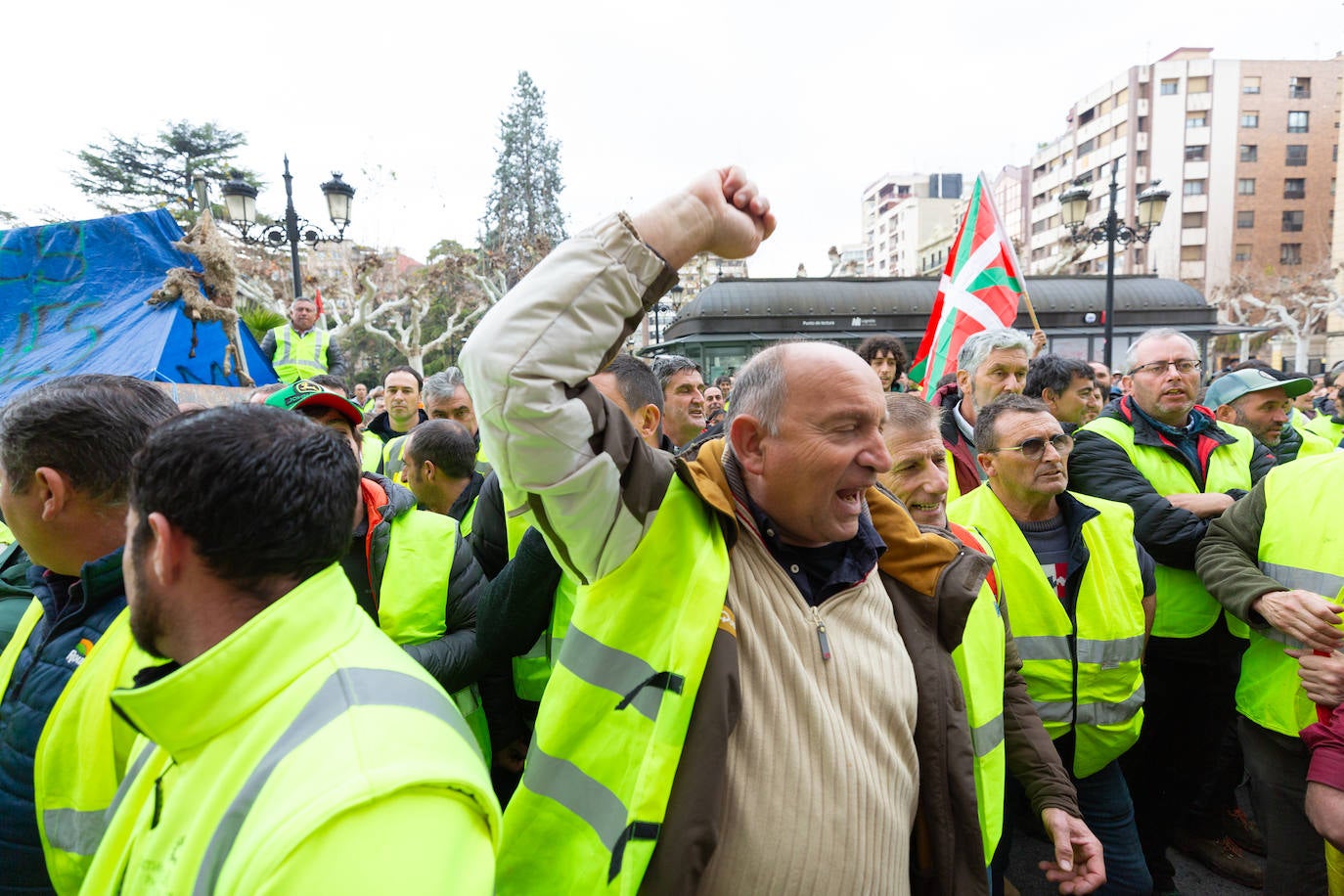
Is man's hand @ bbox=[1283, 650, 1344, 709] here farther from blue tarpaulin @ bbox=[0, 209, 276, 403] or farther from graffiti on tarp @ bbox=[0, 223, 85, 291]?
graffiti on tarp @ bbox=[0, 223, 85, 291]

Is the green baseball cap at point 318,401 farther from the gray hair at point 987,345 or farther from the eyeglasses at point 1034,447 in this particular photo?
the gray hair at point 987,345

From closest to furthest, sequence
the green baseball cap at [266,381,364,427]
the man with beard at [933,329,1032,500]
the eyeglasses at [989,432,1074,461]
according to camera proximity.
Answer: the eyeglasses at [989,432,1074,461]
the green baseball cap at [266,381,364,427]
the man with beard at [933,329,1032,500]

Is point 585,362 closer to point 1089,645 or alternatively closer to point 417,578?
point 417,578

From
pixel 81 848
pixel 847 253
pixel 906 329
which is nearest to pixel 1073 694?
pixel 81 848

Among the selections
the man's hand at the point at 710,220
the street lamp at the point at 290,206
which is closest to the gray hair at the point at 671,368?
the man's hand at the point at 710,220

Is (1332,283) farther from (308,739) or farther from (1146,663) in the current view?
(308,739)

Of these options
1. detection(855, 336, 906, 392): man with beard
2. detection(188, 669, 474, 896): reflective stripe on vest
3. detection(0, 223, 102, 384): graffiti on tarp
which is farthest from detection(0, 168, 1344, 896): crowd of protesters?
detection(0, 223, 102, 384): graffiti on tarp

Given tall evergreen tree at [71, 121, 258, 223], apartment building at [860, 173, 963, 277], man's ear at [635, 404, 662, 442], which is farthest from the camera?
apartment building at [860, 173, 963, 277]

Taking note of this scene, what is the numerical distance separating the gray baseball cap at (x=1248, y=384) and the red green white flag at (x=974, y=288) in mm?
2121

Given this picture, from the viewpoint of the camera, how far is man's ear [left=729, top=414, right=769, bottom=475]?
173 centimetres

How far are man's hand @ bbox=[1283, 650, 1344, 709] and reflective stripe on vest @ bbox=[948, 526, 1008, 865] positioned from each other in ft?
3.33

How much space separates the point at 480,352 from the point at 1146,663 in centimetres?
366

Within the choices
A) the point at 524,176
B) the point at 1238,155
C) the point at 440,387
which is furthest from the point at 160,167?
the point at 1238,155

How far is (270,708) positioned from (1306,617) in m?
2.90
